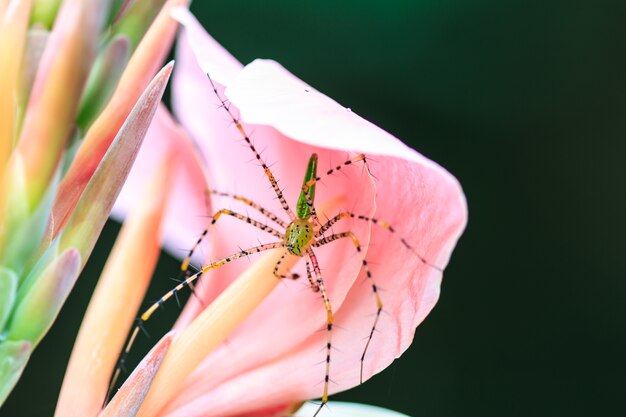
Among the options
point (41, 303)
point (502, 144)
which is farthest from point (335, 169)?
point (502, 144)

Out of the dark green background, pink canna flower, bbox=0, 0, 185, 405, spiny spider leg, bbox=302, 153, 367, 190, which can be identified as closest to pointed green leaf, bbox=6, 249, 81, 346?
pink canna flower, bbox=0, 0, 185, 405

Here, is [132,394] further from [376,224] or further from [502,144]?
[502,144]

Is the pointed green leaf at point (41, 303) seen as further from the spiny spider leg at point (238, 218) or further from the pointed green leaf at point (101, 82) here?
the spiny spider leg at point (238, 218)

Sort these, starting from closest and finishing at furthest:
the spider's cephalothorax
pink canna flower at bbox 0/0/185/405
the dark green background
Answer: pink canna flower at bbox 0/0/185/405 → the spider's cephalothorax → the dark green background

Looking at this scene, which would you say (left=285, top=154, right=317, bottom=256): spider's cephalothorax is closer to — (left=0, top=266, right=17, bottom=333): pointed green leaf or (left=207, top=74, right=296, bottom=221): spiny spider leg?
(left=207, top=74, right=296, bottom=221): spiny spider leg

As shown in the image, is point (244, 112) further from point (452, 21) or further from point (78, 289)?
point (452, 21)

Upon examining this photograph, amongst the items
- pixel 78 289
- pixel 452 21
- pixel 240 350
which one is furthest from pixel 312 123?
pixel 452 21

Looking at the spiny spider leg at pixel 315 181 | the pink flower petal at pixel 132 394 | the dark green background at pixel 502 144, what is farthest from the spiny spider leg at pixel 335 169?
the dark green background at pixel 502 144
